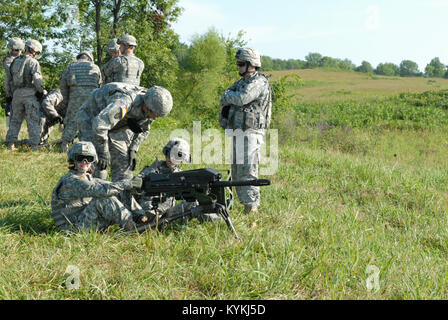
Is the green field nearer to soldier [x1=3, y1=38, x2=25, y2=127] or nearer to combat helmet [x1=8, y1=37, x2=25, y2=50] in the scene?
soldier [x1=3, y1=38, x2=25, y2=127]

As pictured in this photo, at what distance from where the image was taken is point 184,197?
3.85 metres

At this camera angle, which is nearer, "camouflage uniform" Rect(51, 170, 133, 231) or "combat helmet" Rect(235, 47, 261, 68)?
"camouflage uniform" Rect(51, 170, 133, 231)

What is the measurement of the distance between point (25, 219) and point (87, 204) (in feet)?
2.73

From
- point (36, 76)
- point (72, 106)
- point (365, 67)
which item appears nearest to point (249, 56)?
point (72, 106)

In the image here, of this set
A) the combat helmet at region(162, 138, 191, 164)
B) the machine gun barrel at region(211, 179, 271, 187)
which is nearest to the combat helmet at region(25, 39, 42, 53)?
the combat helmet at region(162, 138, 191, 164)

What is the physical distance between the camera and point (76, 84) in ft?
27.2

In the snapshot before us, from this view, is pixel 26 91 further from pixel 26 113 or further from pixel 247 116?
pixel 247 116

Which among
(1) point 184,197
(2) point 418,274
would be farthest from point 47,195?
(2) point 418,274

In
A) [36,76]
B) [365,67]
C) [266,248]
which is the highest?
[365,67]

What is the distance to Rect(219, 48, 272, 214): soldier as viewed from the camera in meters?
4.80

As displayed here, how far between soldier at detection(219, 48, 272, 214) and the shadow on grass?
7.21 ft

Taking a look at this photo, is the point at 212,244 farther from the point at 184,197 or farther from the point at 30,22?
the point at 30,22

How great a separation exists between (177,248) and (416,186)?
480 centimetres

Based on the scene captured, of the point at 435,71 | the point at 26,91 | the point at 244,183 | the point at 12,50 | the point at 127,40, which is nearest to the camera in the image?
the point at 244,183
